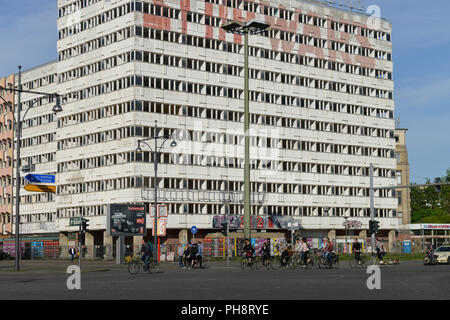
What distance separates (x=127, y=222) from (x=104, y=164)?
62.6 ft

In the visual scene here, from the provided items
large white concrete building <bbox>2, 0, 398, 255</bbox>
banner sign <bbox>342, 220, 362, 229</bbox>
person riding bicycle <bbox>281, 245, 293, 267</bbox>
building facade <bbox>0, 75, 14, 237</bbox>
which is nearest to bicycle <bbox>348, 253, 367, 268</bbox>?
person riding bicycle <bbox>281, 245, 293, 267</bbox>

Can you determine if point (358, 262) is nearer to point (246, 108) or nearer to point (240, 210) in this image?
point (246, 108)

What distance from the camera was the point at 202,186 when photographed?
81.3 meters

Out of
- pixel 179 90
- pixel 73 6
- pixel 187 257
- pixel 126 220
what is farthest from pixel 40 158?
pixel 187 257

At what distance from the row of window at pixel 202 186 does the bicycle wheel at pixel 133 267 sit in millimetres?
37828

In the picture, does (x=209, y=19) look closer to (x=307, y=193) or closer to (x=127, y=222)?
(x=307, y=193)

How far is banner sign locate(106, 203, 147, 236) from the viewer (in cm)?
6116

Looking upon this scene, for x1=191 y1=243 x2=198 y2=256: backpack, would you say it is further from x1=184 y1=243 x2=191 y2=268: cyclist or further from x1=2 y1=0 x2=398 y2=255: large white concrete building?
x1=2 y1=0 x2=398 y2=255: large white concrete building

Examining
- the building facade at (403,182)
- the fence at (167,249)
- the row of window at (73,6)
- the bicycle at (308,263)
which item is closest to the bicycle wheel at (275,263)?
the bicycle at (308,263)

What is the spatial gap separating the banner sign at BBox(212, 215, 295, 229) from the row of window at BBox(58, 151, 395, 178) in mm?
5655

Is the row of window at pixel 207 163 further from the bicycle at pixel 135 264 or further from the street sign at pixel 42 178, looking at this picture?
the bicycle at pixel 135 264

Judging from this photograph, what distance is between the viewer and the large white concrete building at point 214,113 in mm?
78238
